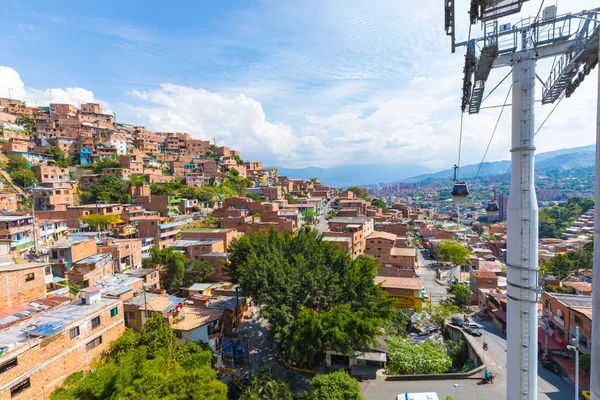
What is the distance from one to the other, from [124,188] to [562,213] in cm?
10480

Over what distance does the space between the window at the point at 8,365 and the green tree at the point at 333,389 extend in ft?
30.5

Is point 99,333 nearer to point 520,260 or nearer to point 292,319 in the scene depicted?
point 292,319

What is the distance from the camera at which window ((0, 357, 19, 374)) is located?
8719 mm

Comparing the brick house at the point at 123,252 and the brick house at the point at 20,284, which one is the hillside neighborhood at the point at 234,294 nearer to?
the brick house at the point at 20,284

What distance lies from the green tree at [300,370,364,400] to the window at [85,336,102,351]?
8401 millimetres

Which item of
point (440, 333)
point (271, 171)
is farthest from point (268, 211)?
point (271, 171)

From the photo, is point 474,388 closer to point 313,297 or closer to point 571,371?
point 571,371

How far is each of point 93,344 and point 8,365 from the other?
3077 millimetres

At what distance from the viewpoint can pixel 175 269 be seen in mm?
22531

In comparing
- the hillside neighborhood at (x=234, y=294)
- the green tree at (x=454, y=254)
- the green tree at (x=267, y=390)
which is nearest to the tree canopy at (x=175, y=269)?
the hillside neighborhood at (x=234, y=294)

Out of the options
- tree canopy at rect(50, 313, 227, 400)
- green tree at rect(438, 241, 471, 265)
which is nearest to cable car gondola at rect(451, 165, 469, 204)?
tree canopy at rect(50, 313, 227, 400)

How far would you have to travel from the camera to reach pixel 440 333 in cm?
1973

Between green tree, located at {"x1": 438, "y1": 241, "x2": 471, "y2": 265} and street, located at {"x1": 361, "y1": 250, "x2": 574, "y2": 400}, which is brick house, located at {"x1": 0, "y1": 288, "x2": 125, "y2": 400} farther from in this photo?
green tree, located at {"x1": 438, "y1": 241, "x2": 471, "y2": 265}

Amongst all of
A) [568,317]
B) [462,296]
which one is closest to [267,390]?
[568,317]
